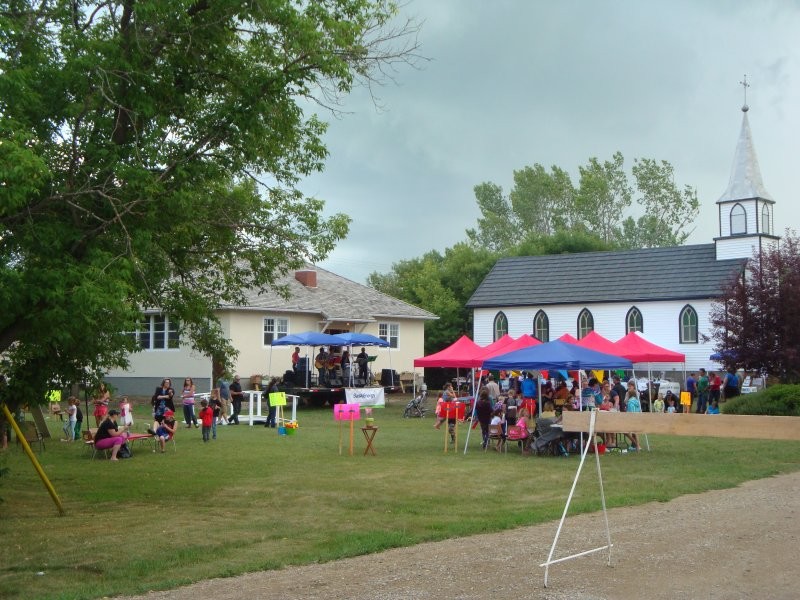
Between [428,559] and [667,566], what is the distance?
2.30m

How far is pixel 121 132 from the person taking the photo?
12.7 metres

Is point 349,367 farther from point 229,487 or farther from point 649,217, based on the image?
point 649,217

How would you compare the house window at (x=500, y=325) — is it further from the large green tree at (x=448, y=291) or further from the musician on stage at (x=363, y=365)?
the musician on stage at (x=363, y=365)

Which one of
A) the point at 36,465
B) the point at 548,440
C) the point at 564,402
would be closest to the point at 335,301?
the point at 564,402

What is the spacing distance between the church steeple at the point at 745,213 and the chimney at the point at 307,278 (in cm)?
1972

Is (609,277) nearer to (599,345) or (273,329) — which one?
(273,329)

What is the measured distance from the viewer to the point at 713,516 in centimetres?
1169

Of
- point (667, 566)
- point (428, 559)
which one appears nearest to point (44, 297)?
point (428, 559)

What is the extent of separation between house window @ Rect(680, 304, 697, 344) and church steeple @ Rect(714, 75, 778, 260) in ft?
10.3

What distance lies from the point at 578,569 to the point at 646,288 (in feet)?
127

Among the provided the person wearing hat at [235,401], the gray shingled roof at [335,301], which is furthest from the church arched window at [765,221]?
the person wearing hat at [235,401]

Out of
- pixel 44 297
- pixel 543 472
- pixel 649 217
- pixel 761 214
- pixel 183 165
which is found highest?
pixel 649 217

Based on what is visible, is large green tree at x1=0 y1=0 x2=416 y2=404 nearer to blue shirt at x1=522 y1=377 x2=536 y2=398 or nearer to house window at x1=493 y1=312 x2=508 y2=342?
blue shirt at x1=522 y1=377 x2=536 y2=398

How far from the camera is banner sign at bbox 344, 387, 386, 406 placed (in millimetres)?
21953
